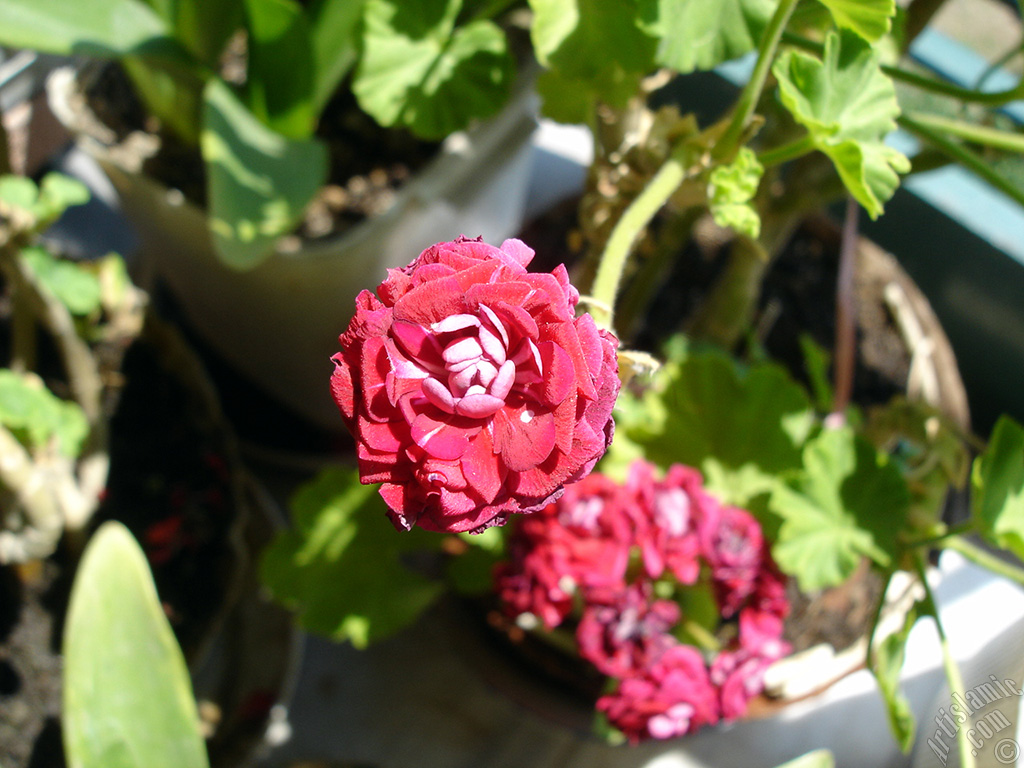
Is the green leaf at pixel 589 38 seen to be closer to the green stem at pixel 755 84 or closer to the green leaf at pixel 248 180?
the green stem at pixel 755 84

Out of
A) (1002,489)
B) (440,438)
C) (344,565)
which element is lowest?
(344,565)

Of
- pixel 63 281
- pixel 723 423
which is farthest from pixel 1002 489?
pixel 63 281

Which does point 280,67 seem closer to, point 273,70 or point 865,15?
point 273,70

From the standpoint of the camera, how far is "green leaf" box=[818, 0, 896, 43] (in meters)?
0.39

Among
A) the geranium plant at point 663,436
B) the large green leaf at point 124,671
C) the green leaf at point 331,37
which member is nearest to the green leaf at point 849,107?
the geranium plant at point 663,436

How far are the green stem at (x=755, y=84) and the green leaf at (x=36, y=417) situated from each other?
1.57 feet

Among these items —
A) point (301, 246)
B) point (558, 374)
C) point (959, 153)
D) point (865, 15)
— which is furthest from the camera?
point (301, 246)

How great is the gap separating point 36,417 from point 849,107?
21.6 inches

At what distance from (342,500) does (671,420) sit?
26 centimetres

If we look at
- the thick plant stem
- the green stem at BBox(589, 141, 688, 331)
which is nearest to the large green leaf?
the green stem at BBox(589, 141, 688, 331)

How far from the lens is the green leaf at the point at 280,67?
2.13ft

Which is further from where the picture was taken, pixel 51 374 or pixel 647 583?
pixel 51 374

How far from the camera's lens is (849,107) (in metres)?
0.45

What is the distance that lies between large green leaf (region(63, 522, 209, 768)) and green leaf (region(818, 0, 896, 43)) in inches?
19.3
